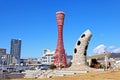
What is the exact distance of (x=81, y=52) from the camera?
51438 mm

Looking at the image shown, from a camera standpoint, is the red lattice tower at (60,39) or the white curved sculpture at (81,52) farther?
the red lattice tower at (60,39)

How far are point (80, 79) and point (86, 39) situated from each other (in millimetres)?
24004

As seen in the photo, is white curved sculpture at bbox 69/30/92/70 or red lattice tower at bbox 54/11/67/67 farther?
red lattice tower at bbox 54/11/67/67

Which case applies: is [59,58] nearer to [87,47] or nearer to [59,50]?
[59,50]

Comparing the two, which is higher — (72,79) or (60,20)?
(60,20)

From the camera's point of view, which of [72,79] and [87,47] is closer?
[72,79]

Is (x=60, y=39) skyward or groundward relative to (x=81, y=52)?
skyward

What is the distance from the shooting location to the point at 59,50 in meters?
73.9

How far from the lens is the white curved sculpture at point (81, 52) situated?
166ft

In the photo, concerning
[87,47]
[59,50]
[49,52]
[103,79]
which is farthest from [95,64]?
[49,52]

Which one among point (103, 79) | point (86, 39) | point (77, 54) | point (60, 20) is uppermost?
point (60, 20)

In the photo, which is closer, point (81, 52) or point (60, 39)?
point (81, 52)

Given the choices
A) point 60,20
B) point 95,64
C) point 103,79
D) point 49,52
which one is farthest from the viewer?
point 49,52

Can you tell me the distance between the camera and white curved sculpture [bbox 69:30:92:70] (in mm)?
→ 50500
